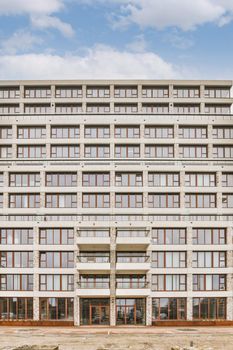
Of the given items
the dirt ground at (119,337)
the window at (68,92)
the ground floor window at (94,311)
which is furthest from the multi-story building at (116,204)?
the dirt ground at (119,337)

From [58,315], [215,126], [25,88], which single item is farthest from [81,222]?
[25,88]

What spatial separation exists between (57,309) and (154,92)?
38466 millimetres

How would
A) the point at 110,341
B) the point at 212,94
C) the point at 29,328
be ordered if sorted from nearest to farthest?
1. the point at 110,341
2. the point at 29,328
3. the point at 212,94

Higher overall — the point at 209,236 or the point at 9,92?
the point at 9,92

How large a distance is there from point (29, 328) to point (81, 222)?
13053 millimetres

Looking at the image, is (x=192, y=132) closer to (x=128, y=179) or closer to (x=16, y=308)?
(x=128, y=179)

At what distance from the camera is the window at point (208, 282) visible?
54562 millimetres

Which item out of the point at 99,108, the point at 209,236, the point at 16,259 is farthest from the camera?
the point at 99,108

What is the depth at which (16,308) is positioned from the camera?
54.0 metres

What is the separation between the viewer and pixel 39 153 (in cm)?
6625

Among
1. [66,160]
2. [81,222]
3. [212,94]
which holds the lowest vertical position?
[81,222]

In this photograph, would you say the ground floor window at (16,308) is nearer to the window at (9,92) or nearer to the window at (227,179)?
the window at (227,179)

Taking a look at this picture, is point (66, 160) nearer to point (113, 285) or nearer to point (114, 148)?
point (114, 148)

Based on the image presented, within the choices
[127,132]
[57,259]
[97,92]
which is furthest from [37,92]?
[57,259]
